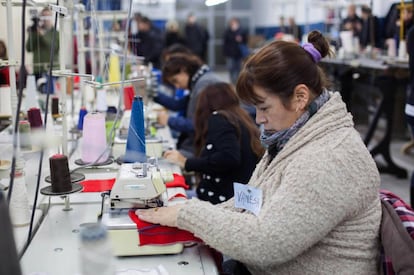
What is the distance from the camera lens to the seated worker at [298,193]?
0.96m

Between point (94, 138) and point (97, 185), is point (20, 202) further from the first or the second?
point (94, 138)

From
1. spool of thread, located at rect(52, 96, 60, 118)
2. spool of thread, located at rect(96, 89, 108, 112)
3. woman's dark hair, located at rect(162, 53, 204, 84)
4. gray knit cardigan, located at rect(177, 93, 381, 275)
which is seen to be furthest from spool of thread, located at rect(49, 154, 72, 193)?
woman's dark hair, located at rect(162, 53, 204, 84)

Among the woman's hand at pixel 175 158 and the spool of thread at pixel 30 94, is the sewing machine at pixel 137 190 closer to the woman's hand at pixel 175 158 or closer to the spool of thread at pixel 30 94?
the woman's hand at pixel 175 158

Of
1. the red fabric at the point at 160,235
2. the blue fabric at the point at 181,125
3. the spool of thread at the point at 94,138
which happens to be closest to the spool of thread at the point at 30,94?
the spool of thread at the point at 94,138

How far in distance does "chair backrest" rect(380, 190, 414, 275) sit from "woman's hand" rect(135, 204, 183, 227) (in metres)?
0.44

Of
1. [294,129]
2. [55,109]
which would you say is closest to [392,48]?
[55,109]

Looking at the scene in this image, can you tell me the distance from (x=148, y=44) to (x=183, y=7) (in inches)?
233

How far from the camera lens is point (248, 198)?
3.73 feet

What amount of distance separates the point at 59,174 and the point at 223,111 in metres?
0.85

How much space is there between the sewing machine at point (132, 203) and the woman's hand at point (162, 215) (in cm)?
3

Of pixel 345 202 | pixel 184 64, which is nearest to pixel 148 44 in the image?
pixel 184 64

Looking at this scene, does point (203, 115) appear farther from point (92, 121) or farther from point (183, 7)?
point (183, 7)

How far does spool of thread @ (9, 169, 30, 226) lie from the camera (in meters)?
1.22

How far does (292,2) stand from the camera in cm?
884
